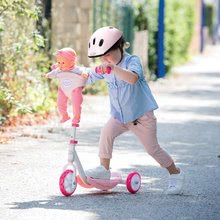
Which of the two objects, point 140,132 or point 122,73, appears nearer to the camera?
point 122,73

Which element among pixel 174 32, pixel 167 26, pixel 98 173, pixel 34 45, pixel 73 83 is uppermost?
pixel 167 26

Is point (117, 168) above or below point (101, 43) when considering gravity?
below

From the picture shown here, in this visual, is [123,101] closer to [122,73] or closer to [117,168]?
[122,73]

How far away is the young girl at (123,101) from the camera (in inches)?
287

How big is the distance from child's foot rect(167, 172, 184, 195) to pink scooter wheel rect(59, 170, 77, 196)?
0.81 m

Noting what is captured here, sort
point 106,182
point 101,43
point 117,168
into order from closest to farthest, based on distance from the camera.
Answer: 1. point 101,43
2. point 106,182
3. point 117,168

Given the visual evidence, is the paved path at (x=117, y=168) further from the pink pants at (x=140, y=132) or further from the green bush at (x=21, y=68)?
the green bush at (x=21, y=68)

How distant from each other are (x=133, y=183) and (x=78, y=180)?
48cm

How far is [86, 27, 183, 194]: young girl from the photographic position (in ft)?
24.0

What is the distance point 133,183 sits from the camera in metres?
7.75

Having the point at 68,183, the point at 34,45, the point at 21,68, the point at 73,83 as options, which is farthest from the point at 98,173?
the point at 21,68

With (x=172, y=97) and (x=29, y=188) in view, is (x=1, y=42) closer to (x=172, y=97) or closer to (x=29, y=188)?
(x=29, y=188)

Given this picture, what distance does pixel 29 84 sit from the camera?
1320 centimetres

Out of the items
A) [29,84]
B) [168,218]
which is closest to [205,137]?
[29,84]
